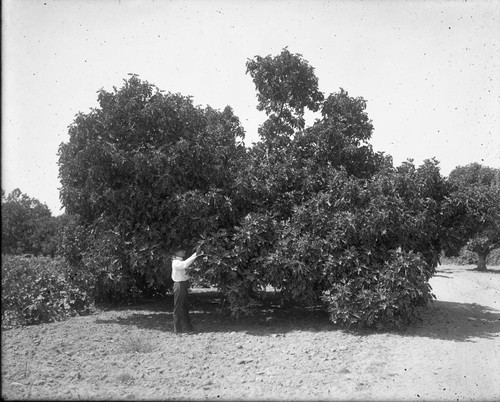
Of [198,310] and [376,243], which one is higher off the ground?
[376,243]

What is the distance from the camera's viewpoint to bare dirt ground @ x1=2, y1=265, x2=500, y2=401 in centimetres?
578

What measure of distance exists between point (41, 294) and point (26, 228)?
26.2m

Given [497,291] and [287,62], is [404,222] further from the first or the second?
[497,291]

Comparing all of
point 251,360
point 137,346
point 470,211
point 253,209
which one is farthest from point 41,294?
point 470,211

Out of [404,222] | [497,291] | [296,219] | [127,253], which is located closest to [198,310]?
[127,253]

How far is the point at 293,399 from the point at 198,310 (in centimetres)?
622

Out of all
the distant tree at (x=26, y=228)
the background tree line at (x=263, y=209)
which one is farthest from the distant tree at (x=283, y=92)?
the distant tree at (x=26, y=228)

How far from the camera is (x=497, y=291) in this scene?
16.8 meters

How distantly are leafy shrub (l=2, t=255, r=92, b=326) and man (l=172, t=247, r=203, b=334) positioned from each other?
86.5 inches

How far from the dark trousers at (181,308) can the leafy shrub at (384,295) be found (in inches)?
105

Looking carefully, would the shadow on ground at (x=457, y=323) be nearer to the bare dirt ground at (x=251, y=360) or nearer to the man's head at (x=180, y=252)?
the bare dirt ground at (x=251, y=360)

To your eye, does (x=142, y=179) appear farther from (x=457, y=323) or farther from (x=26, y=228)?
(x=26, y=228)

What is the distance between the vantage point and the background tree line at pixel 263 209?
8977 millimetres

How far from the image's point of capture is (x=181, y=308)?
8.95 metres
